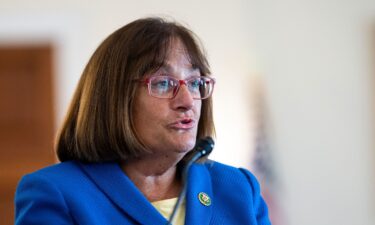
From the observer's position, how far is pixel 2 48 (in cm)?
396

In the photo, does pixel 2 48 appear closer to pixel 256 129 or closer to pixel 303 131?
pixel 256 129

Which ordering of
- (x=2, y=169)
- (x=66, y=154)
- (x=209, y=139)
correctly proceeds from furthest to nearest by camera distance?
(x=2, y=169) < (x=66, y=154) < (x=209, y=139)

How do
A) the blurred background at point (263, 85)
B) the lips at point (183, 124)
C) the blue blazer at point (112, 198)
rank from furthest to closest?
the blurred background at point (263, 85), the lips at point (183, 124), the blue blazer at point (112, 198)

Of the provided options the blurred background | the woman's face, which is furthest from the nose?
the blurred background

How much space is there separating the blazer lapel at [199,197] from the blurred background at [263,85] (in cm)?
224

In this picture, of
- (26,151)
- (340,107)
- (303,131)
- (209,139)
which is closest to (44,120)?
(26,151)

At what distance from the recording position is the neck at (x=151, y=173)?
1.60m

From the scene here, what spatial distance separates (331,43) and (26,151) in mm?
2241

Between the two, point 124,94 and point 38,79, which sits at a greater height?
point 124,94

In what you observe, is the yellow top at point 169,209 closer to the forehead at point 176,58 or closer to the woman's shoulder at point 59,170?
the woman's shoulder at point 59,170

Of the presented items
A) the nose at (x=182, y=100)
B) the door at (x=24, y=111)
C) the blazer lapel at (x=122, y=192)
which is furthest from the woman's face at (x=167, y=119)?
the door at (x=24, y=111)

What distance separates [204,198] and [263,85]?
100 inches

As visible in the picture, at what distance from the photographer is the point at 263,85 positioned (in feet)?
13.4

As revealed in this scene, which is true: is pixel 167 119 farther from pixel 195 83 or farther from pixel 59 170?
pixel 59 170
